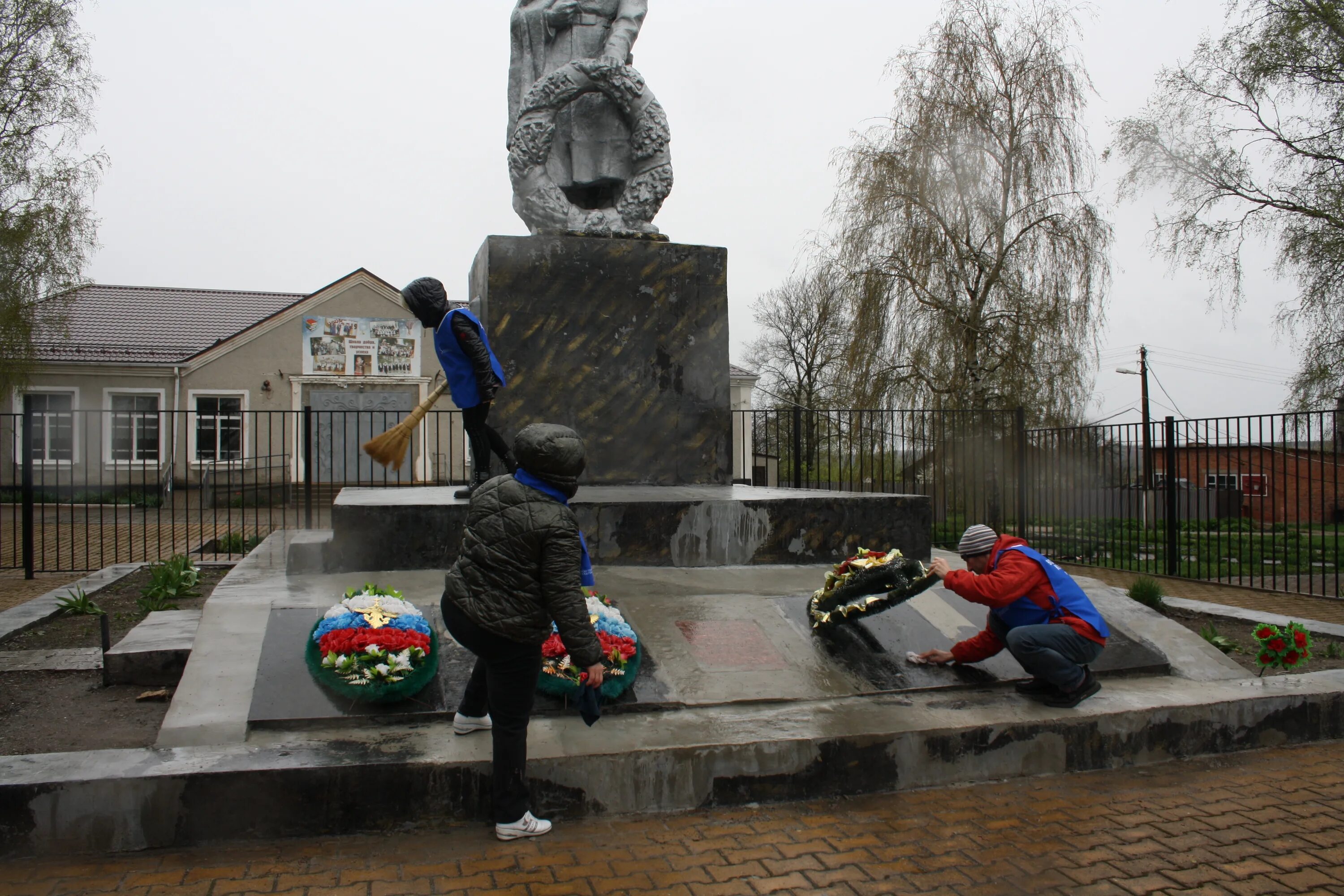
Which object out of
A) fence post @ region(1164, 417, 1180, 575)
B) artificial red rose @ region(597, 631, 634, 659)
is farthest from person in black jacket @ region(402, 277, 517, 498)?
fence post @ region(1164, 417, 1180, 575)

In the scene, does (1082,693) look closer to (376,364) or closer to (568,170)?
(568,170)

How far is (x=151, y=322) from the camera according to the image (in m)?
26.7

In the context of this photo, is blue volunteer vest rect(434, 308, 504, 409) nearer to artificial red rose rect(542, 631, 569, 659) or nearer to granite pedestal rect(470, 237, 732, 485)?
granite pedestal rect(470, 237, 732, 485)

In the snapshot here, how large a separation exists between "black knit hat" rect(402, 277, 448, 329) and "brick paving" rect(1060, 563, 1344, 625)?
24.4 feet

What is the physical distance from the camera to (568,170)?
24.5 feet

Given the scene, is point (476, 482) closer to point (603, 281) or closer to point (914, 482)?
point (603, 281)

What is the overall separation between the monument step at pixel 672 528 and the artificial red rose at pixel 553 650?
1446mm

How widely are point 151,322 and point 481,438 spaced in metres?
25.3

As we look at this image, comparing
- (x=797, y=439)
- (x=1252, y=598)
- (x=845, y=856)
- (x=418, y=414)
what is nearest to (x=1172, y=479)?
(x=1252, y=598)

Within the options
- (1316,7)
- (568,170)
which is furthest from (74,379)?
(1316,7)

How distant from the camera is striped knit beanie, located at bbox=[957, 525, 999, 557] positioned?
4.30 meters

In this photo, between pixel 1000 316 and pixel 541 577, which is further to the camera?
pixel 1000 316

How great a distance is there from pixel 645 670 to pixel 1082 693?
1902 mm

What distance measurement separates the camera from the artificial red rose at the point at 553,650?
391cm
